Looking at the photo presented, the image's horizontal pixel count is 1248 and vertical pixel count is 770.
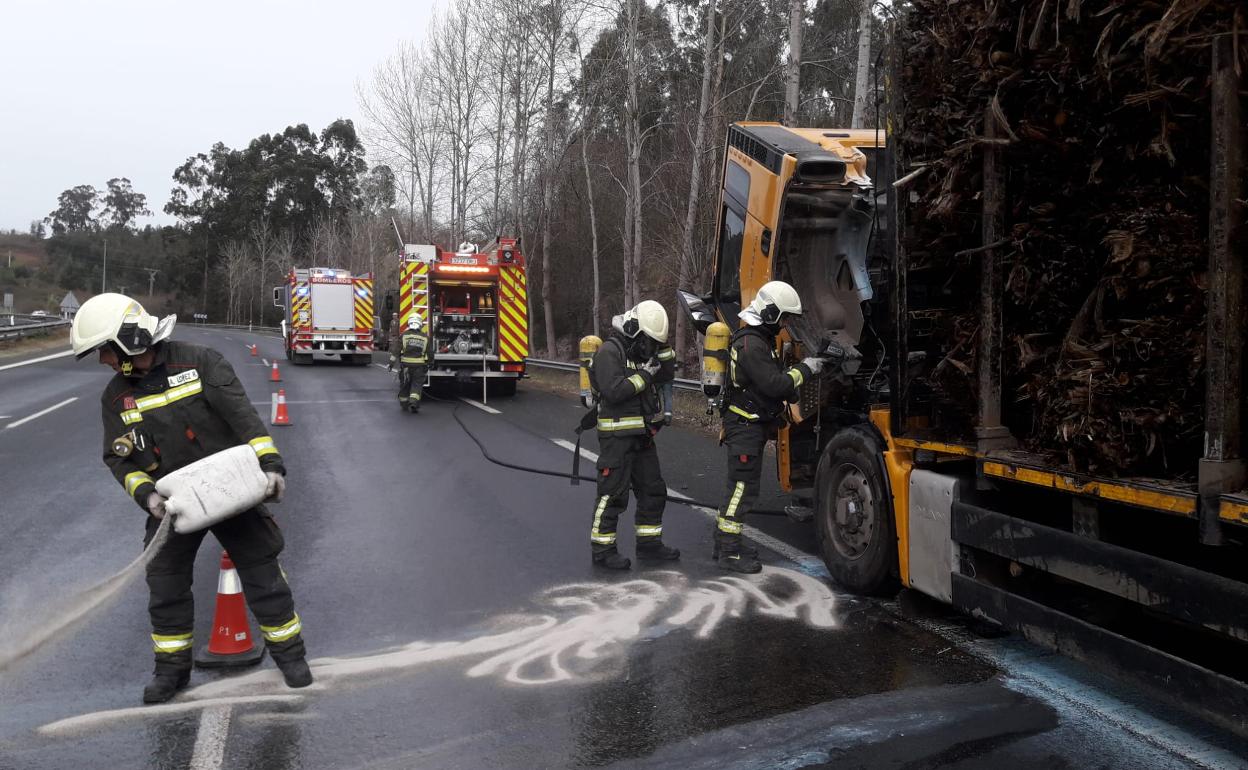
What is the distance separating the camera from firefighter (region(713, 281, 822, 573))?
587 cm

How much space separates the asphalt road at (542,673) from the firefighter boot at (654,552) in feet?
0.51

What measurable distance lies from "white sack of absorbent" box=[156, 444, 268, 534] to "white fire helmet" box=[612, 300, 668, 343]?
9.31 ft

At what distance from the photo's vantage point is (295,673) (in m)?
4.21

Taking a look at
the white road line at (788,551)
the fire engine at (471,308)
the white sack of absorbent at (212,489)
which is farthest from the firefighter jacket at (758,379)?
the fire engine at (471,308)

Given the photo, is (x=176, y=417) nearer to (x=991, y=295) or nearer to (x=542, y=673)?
(x=542, y=673)

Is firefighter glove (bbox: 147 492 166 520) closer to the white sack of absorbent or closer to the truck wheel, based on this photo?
the white sack of absorbent

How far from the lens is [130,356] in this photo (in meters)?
4.08

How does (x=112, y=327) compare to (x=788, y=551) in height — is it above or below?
above

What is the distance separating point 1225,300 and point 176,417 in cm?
404

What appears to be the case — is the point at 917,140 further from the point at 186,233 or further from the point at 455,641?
the point at 186,233

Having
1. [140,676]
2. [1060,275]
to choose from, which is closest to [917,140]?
[1060,275]

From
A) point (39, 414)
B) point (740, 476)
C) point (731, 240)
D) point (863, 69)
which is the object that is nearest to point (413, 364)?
point (39, 414)

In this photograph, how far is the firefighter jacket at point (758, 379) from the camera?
571 centimetres

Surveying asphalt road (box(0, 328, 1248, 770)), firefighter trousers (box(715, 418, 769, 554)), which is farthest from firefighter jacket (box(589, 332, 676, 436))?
asphalt road (box(0, 328, 1248, 770))
